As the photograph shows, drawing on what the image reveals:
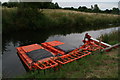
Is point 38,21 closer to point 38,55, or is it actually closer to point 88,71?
point 38,55

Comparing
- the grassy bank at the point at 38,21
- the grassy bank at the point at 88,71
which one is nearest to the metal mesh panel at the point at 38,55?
the grassy bank at the point at 88,71

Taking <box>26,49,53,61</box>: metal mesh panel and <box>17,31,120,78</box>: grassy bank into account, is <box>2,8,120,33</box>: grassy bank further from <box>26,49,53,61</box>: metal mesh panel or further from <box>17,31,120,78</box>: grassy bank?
<box>17,31,120,78</box>: grassy bank

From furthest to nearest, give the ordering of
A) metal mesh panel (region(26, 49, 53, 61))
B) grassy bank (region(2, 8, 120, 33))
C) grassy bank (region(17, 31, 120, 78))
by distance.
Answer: grassy bank (region(2, 8, 120, 33))
metal mesh panel (region(26, 49, 53, 61))
grassy bank (region(17, 31, 120, 78))

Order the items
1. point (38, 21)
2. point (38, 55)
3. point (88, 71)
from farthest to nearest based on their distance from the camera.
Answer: point (38, 21)
point (38, 55)
point (88, 71)

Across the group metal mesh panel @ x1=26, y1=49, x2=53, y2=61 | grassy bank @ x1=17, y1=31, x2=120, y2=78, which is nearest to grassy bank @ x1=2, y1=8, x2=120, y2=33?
metal mesh panel @ x1=26, y1=49, x2=53, y2=61

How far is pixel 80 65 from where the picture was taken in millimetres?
5156

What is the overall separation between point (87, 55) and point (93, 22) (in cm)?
1729

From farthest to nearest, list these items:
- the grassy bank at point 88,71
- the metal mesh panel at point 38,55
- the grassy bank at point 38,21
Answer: the grassy bank at point 38,21 → the metal mesh panel at point 38,55 → the grassy bank at point 88,71

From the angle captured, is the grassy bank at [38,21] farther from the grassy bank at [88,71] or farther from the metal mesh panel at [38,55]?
the grassy bank at [88,71]

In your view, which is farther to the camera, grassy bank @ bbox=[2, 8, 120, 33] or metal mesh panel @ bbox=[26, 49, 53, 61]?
grassy bank @ bbox=[2, 8, 120, 33]

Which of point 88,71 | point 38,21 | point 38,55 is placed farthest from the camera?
point 38,21

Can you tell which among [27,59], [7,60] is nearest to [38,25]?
[7,60]

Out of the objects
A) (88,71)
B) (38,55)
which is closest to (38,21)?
(38,55)

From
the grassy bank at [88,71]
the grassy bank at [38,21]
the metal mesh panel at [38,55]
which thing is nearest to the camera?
the grassy bank at [88,71]
